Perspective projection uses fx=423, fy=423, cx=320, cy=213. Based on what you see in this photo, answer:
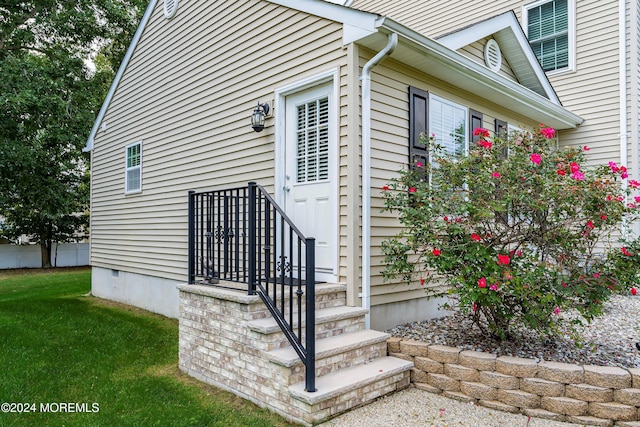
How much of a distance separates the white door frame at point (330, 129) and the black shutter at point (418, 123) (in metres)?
0.94

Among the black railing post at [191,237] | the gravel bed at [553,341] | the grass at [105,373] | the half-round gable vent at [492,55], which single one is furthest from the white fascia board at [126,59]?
the gravel bed at [553,341]

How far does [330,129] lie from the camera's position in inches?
169

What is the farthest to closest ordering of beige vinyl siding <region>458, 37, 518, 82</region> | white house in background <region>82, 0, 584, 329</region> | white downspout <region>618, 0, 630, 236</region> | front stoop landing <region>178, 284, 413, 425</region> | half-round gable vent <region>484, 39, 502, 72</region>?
white downspout <region>618, 0, 630, 236</region> < half-round gable vent <region>484, 39, 502, 72</region> < beige vinyl siding <region>458, 37, 518, 82</region> < white house in background <region>82, 0, 584, 329</region> < front stoop landing <region>178, 284, 413, 425</region>

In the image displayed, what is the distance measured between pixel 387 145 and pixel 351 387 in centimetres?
245

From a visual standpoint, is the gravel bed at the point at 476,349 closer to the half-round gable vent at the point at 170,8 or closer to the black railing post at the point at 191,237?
the black railing post at the point at 191,237

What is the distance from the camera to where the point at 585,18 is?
759 centimetres

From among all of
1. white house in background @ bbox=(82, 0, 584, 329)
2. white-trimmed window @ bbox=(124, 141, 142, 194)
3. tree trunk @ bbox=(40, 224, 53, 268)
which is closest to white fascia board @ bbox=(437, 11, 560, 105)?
white house in background @ bbox=(82, 0, 584, 329)

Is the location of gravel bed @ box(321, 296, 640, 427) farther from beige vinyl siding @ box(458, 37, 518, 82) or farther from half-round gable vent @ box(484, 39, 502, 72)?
half-round gable vent @ box(484, 39, 502, 72)

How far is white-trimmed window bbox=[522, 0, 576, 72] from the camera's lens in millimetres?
7762

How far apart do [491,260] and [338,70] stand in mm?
2318

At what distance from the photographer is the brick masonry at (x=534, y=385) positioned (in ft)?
9.47

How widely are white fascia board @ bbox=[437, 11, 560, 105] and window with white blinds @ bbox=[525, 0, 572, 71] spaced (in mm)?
1013

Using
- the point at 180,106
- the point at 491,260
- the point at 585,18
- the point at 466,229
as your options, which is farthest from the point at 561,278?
the point at 585,18

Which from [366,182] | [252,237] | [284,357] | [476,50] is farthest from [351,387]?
[476,50]
